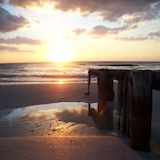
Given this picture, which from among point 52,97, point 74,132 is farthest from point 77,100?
point 74,132

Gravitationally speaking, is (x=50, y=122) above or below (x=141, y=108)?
below

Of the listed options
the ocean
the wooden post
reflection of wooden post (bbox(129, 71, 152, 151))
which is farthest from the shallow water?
the ocean

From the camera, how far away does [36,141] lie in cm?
501

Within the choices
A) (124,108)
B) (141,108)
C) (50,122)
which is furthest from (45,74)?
(141,108)

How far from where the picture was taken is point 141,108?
14.6 feet

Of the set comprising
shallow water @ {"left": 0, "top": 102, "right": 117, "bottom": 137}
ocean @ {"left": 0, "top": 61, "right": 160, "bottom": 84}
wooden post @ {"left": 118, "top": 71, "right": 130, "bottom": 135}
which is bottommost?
ocean @ {"left": 0, "top": 61, "right": 160, "bottom": 84}

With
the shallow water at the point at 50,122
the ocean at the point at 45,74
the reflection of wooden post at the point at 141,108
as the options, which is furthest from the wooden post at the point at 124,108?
the ocean at the point at 45,74

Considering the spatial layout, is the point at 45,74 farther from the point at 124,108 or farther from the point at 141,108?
the point at 141,108

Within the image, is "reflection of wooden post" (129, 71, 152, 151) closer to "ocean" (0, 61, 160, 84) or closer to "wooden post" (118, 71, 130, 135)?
"wooden post" (118, 71, 130, 135)

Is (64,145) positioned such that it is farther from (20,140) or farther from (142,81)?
(142,81)

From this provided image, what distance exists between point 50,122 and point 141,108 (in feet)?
12.3

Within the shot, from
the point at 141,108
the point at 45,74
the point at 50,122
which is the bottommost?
the point at 45,74

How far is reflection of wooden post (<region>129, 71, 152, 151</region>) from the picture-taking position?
4398 millimetres

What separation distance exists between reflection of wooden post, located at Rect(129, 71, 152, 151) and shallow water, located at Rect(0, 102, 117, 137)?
1.70 m
